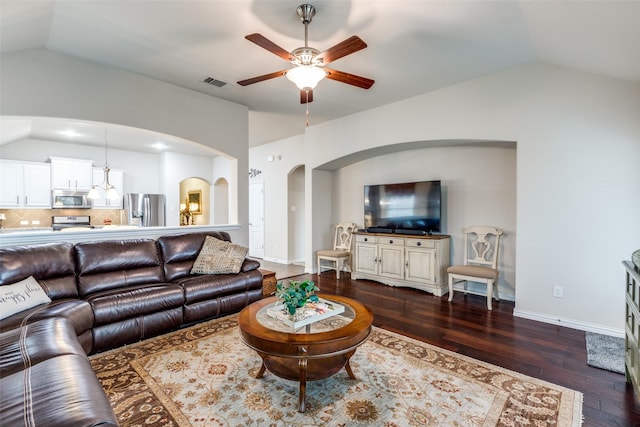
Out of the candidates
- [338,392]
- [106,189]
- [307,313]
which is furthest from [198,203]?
[338,392]

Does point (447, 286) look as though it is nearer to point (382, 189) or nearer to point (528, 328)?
point (528, 328)

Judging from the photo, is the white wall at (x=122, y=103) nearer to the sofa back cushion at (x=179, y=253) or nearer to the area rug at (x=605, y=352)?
the sofa back cushion at (x=179, y=253)

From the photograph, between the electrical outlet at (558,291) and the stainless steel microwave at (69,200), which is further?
the stainless steel microwave at (69,200)

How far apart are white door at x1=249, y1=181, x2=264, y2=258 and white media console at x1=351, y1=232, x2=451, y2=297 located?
10.3ft

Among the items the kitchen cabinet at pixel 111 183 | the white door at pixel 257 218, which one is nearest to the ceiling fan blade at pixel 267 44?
the white door at pixel 257 218

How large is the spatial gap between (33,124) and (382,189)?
6182 millimetres

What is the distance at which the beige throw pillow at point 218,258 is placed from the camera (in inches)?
141

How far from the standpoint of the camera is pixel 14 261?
2590mm

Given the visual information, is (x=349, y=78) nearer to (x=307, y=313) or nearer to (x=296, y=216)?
(x=307, y=313)

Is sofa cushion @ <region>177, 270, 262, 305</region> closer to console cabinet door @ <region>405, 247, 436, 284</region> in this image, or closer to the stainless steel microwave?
console cabinet door @ <region>405, 247, 436, 284</region>

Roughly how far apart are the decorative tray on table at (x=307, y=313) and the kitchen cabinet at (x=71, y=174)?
6.56 m

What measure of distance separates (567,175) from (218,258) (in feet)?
13.5

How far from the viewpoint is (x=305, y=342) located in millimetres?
1808

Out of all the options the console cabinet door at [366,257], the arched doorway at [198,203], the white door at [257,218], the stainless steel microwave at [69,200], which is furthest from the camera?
the arched doorway at [198,203]
